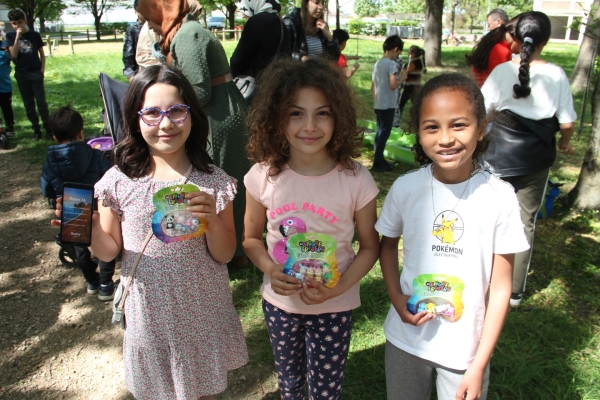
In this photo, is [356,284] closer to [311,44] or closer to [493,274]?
[493,274]

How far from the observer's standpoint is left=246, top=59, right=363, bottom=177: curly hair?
171 cm

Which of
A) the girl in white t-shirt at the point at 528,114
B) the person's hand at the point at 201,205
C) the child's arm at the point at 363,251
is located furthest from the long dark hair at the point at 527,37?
the person's hand at the point at 201,205

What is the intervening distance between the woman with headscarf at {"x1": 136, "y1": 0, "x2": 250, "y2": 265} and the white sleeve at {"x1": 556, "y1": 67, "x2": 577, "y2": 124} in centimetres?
203

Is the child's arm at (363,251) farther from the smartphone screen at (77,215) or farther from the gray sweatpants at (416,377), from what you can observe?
the smartphone screen at (77,215)

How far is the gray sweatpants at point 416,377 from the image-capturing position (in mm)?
1590

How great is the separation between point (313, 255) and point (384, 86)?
188 inches

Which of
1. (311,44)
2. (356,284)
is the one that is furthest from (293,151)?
(311,44)

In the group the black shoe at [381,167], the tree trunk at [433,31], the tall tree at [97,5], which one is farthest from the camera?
the tall tree at [97,5]

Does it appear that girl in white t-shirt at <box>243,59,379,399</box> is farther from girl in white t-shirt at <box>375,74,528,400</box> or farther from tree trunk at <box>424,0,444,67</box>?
tree trunk at <box>424,0,444,67</box>

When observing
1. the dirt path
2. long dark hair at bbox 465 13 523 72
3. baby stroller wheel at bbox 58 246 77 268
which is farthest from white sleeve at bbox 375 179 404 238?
baby stroller wheel at bbox 58 246 77 268

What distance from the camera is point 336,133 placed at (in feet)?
5.73

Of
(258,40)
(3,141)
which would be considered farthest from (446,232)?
(3,141)

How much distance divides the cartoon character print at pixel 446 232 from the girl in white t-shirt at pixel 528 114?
4.84 feet

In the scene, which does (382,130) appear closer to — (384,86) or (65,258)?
(384,86)
